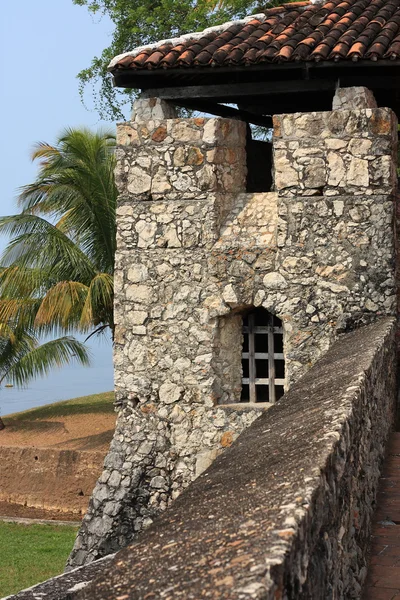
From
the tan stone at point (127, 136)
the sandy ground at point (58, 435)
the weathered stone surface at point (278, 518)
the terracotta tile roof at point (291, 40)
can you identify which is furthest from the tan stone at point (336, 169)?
the sandy ground at point (58, 435)

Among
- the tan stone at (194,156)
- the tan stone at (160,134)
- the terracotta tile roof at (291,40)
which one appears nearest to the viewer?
the terracotta tile roof at (291,40)

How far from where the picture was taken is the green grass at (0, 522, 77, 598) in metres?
11.0

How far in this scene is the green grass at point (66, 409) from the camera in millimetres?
18469

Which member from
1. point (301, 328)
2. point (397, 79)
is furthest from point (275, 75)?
point (301, 328)

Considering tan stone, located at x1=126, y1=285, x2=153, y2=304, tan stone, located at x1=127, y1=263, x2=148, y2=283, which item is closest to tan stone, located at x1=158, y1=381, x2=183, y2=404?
tan stone, located at x1=126, y1=285, x2=153, y2=304

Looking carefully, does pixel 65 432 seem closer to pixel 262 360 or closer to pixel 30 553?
pixel 30 553

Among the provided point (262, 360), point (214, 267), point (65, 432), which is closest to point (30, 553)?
point (262, 360)

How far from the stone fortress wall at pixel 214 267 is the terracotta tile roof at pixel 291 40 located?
0.40 m

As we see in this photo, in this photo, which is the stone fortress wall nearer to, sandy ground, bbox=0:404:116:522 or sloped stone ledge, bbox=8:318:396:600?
sloped stone ledge, bbox=8:318:396:600

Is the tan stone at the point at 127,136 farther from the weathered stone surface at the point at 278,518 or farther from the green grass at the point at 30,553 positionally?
the green grass at the point at 30,553

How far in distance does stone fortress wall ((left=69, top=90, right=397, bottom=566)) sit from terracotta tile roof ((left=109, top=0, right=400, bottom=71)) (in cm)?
40

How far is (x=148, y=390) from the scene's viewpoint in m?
9.20

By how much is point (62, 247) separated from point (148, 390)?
313 inches

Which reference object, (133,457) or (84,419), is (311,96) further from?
(84,419)
